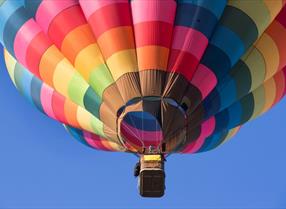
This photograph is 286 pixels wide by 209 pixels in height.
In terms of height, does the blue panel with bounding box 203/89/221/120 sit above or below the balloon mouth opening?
above

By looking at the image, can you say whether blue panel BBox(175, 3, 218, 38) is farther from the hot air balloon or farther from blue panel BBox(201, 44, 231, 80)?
blue panel BBox(201, 44, 231, 80)

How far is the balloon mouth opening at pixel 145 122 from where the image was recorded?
1338 cm

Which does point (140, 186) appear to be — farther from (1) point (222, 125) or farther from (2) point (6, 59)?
(2) point (6, 59)

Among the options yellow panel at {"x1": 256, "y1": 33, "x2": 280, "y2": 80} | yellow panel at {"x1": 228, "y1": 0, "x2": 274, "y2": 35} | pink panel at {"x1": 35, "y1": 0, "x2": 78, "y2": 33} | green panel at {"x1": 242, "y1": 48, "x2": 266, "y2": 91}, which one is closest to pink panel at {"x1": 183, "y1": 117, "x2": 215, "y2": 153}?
green panel at {"x1": 242, "y1": 48, "x2": 266, "y2": 91}

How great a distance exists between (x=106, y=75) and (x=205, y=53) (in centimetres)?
151

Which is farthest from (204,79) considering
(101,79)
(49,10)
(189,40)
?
(49,10)

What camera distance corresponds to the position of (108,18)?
13.6 m

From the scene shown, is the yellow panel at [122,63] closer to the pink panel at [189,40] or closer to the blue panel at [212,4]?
the pink panel at [189,40]

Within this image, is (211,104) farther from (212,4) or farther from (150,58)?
(212,4)

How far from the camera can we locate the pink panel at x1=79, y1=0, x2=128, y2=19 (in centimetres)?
1362

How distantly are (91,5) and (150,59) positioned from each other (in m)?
1.27

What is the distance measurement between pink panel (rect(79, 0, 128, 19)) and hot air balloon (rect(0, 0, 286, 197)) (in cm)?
1

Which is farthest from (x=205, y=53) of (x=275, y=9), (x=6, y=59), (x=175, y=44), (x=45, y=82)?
(x=6, y=59)

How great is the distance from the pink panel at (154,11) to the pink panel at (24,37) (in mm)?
2011
